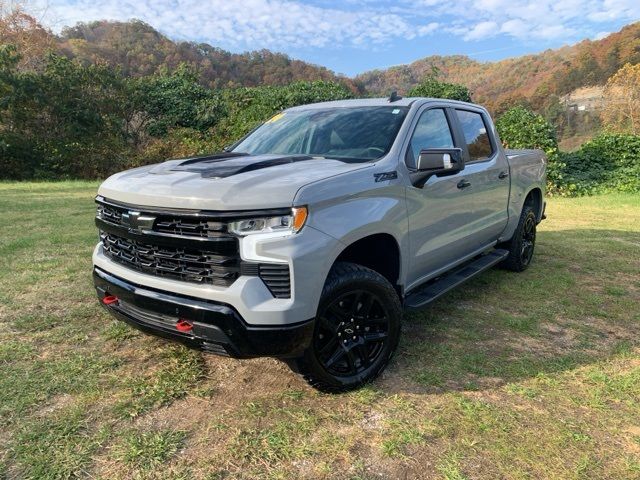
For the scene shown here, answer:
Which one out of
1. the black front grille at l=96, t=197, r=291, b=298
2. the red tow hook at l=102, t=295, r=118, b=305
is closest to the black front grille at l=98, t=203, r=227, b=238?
the black front grille at l=96, t=197, r=291, b=298

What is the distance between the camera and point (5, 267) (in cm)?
531

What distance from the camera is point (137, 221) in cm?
267

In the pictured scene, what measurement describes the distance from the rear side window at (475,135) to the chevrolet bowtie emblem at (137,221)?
293 centimetres

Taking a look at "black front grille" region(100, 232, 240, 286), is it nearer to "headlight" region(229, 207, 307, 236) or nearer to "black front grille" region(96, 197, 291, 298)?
"black front grille" region(96, 197, 291, 298)

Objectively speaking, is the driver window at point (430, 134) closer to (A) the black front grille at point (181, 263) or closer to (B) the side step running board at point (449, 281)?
(B) the side step running board at point (449, 281)

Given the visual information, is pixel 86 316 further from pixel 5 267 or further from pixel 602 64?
pixel 602 64

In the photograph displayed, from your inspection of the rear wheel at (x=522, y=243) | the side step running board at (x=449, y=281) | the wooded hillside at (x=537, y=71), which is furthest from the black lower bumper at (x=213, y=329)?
the wooded hillside at (x=537, y=71)

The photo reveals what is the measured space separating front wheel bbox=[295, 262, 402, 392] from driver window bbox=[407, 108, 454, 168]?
3.35 ft

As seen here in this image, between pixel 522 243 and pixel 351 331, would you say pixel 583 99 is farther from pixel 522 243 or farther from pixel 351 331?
pixel 351 331

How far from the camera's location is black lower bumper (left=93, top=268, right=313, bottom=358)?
242 cm

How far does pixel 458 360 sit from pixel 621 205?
419 inches

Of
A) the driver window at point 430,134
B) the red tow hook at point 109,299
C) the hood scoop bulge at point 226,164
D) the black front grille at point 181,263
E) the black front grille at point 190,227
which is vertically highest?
the driver window at point 430,134

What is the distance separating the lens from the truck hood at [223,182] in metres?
2.43

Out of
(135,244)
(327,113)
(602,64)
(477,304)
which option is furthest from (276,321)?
(602,64)
